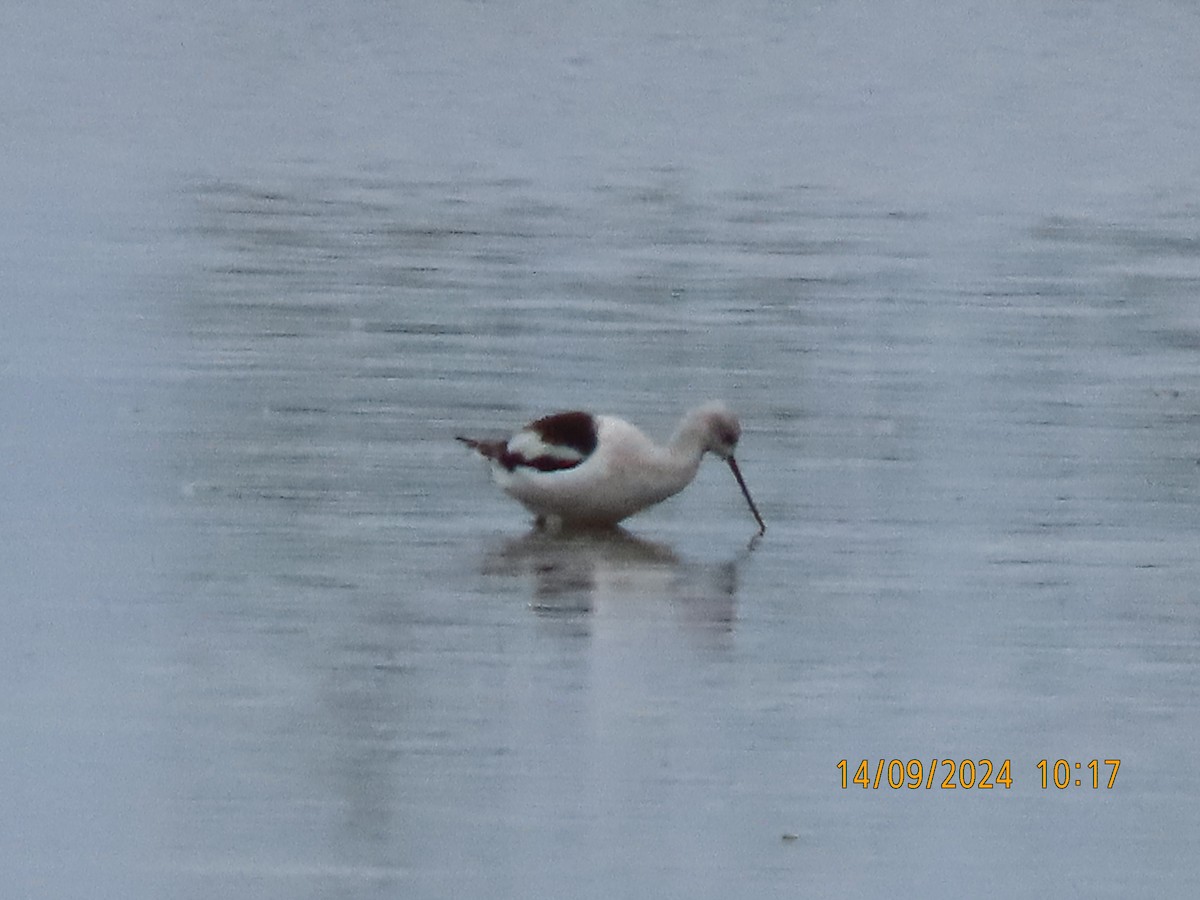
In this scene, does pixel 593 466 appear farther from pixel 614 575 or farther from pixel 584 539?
pixel 614 575

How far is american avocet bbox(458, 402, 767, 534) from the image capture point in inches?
387

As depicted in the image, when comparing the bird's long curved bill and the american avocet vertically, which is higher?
the american avocet

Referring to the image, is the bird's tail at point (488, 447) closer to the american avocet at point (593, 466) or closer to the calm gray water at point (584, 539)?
the american avocet at point (593, 466)

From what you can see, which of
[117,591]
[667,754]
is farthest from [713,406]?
[667,754]

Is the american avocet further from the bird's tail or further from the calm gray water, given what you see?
the calm gray water

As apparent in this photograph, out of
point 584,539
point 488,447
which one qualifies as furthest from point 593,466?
point 488,447

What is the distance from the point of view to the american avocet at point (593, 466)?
9.84 metres

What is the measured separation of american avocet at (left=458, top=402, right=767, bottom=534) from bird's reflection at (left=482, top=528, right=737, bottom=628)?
0.35 feet

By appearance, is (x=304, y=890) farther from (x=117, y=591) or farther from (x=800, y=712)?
(x=117, y=591)

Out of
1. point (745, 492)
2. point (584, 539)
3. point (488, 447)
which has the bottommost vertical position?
point (584, 539)

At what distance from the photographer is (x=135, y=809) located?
6.67m

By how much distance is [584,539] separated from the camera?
32.6ft

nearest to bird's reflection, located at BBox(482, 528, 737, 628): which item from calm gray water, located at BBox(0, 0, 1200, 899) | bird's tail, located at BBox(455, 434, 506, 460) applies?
calm gray water, located at BBox(0, 0, 1200, 899)

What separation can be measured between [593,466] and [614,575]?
62cm
